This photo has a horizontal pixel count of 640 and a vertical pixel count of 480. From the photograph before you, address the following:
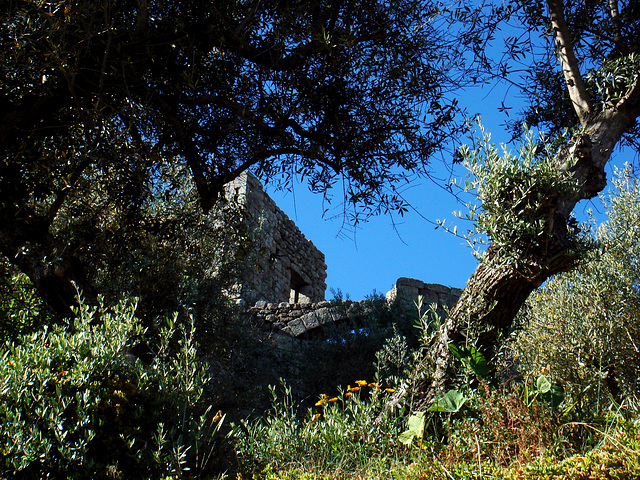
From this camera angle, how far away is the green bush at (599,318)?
6.16m

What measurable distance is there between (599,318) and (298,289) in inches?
415

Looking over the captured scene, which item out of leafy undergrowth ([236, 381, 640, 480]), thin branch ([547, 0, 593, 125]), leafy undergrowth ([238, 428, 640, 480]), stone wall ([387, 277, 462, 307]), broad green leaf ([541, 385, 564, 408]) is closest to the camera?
leafy undergrowth ([238, 428, 640, 480])

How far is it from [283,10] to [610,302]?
17.2 ft

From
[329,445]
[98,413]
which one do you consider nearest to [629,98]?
[329,445]

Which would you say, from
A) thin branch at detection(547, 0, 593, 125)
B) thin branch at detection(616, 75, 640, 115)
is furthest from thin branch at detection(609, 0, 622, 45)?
thin branch at detection(616, 75, 640, 115)

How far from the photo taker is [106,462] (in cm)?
324

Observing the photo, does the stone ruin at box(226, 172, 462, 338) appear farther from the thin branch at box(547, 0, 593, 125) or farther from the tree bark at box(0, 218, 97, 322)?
the thin branch at box(547, 0, 593, 125)

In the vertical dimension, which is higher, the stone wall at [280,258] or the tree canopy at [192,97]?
the stone wall at [280,258]

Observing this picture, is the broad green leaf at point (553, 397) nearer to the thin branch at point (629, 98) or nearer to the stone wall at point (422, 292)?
the thin branch at point (629, 98)

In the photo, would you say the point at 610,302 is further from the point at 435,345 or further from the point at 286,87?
the point at 286,87

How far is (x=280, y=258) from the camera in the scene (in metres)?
14.4

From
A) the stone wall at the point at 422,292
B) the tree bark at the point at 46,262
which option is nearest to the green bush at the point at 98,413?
the tree bark at the point at 46,262

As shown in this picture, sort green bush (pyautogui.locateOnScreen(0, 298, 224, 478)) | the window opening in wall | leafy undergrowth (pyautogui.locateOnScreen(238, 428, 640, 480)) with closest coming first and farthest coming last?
leafy undergrowth (pyautogui.locateOnScreen(238, 428, 640, 480))
green bush (pyautogui.locateOnScreen(0, 298, 224, 478))
the window opening in wall

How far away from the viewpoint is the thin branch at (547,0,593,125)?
466 cm
